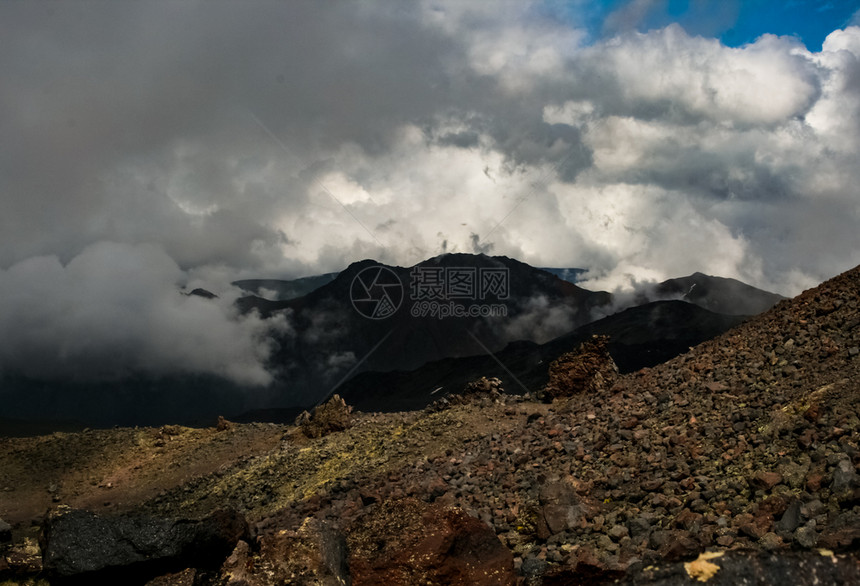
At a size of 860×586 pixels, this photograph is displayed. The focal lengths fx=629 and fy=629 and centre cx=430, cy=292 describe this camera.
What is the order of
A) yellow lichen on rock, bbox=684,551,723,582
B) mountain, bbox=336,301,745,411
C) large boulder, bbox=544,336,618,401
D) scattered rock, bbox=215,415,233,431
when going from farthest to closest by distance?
mountain, bbox=336,301,745,411, scattered rock, bbox=215,415,233,431, large boulder, bbox=544,336,618,401, yellow lichen on rock, bbox=684,551,723,582

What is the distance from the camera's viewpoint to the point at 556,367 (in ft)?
81.3

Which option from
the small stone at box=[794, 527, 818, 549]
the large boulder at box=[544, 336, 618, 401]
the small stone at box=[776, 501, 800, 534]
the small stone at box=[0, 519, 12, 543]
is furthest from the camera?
the large boulder at box=[544, 336, 618, 401]

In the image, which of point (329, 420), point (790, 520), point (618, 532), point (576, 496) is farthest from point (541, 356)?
point (790, 520)

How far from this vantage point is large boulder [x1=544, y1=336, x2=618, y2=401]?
78.6 feet

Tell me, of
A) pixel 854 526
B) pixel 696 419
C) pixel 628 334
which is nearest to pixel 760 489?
pixel 854 526

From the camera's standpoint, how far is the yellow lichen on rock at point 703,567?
4027 millimetres

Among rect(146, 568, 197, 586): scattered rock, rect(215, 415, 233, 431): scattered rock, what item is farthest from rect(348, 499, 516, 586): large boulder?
rect(215, 415, 233, 431): scattered rock

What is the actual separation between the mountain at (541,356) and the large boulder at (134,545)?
84631 mm

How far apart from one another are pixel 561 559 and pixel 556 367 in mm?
15641

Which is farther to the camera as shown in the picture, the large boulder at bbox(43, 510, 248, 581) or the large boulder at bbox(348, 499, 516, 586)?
the large boulder at bbox(43, 510, 248, 581)

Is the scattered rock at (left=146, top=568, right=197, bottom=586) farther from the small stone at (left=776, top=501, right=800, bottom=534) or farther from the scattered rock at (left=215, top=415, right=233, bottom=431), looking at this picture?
the scattered rock at (left=215, top=415, right=233, bottom=431)

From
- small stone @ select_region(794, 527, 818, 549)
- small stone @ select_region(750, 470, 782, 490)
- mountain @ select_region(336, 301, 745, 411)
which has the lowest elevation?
small stone @ select_region(794, 527, 818, 549)

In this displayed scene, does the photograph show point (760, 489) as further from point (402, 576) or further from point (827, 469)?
point (402, 576)

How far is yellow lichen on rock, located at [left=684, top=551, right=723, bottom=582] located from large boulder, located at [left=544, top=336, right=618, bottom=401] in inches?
775
